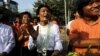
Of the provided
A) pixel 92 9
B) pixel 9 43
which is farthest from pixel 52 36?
pixel 92 9

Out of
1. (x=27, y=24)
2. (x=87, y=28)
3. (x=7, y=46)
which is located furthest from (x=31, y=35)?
(x=87, y=28)

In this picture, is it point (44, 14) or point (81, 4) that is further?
point (44, 14)

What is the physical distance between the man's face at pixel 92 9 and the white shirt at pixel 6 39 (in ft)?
4.97

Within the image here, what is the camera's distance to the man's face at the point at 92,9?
422cm

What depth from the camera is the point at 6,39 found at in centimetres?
541

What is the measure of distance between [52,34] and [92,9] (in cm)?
110

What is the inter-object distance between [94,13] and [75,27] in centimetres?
30

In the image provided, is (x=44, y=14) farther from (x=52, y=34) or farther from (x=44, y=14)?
(x=52, y=34)

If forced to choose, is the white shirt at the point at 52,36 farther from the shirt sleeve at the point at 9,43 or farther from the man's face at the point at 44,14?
the shirt sleeve at the point at 9,43

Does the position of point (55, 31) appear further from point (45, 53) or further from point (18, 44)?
point (18, 44)

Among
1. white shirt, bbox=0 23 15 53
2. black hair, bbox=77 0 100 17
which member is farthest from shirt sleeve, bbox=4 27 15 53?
black hair, bbox=77 0 100 17

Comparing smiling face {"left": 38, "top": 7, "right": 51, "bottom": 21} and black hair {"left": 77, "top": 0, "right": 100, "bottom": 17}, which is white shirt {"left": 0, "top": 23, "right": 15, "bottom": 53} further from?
black hair {"left": 77, "top": 0, "right": 100, "bottom": 17}

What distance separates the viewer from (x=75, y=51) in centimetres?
425

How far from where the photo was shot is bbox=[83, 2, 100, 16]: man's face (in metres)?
4.22
